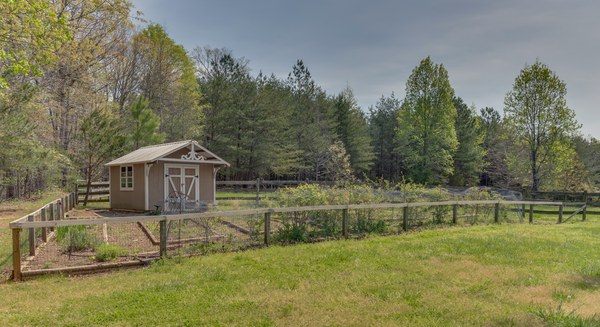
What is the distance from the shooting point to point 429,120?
33219mm

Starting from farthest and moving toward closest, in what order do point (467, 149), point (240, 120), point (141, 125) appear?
1. point (467, 149)
2. point (240, 120)
3. point (141, 125)

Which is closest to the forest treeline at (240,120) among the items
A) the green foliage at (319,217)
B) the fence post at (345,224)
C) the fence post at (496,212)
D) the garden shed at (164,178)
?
the garden shed at (164,178)

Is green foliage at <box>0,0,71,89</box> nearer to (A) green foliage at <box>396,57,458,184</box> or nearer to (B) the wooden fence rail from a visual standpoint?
(B) the wooden fence rail

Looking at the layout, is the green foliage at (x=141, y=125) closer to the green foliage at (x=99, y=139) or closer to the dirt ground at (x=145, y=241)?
the green foliage at (x=99, y=139)

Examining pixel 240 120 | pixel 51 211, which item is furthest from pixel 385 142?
pixel 51 211

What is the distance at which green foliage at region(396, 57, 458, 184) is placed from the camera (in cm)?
3284

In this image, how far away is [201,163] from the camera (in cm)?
1623

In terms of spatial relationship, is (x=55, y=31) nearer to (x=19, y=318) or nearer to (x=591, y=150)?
(x=19, y=318)

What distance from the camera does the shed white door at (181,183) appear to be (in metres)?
15.1

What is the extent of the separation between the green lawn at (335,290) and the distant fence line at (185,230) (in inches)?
20.4

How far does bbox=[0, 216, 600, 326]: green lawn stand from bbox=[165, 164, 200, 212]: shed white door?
8988 mm

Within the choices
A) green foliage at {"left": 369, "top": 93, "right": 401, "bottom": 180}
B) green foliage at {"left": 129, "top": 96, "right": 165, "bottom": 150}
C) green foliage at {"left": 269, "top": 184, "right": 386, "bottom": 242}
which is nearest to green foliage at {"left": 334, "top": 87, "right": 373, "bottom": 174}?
green foliage at {"left": 369, "top": 93, "right": 401, "bottom": 180}

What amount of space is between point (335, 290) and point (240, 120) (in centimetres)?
2707

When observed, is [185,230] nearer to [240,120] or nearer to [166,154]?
[166,154]
